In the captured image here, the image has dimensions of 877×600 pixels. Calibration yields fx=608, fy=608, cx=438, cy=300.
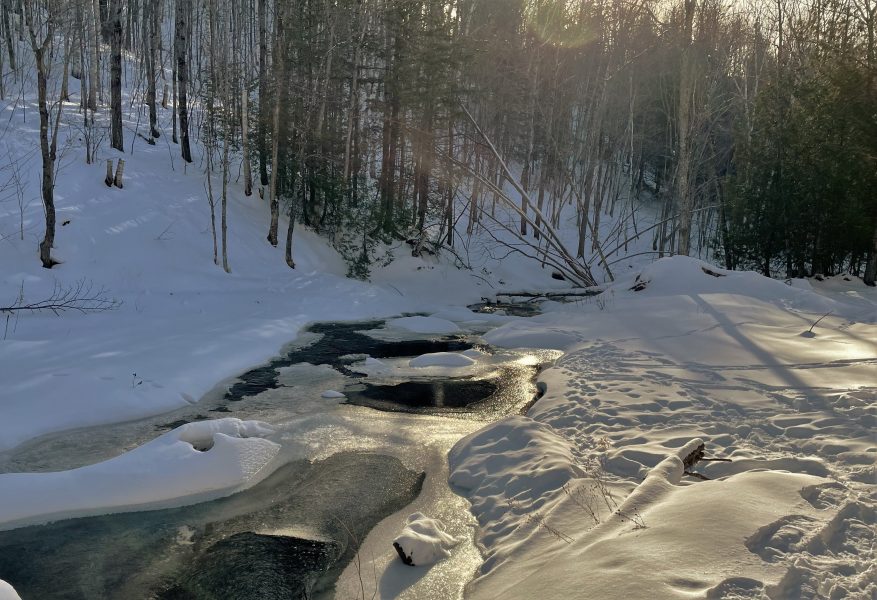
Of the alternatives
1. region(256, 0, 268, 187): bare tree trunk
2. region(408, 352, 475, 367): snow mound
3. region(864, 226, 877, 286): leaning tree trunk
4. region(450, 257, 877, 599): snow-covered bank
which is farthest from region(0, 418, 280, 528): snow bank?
region(864, 226, 877, 286): leaning tree trunk

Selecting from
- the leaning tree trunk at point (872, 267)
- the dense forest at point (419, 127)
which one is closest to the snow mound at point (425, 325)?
the dense forest at point (419, 127)

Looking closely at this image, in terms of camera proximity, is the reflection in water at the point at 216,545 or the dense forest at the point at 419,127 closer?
the reflection in water at the point at 216,545

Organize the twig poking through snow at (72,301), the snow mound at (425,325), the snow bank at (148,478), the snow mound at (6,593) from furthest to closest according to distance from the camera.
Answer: the snow mound at (425,325), the twig poking through snow at (72,301), the snow bank at (148,478), the snow mound at (6,593)

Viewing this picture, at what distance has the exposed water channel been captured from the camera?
471cm

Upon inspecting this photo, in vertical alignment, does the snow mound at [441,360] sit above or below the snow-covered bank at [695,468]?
below

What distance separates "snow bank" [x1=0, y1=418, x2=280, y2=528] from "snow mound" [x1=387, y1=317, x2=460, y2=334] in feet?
27.4

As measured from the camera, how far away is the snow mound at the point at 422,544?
4848mm

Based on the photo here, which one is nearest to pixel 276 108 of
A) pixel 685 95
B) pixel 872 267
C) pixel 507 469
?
pixel 685 95

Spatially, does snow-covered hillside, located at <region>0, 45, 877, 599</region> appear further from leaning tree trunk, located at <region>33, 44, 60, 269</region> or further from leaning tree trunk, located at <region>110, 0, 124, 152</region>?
leaning tree trunk, located at <region>110, 0, 124, 152</region>

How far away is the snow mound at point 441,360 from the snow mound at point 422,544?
21.2ft

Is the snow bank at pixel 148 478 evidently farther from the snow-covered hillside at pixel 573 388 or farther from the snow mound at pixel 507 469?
the snow mound at pixel 507 469

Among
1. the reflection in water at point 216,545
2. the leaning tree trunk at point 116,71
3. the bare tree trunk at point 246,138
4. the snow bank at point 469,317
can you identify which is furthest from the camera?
the leaning tree trunk at point 116,71

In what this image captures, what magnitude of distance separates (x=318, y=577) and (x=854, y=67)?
70.2ft

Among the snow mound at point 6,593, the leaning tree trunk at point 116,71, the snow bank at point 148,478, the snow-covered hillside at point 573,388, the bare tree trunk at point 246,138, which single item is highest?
the leaning tree trunk at point 116,71
